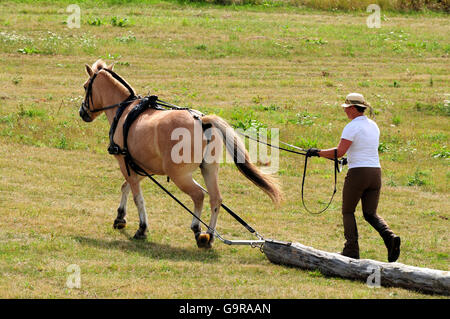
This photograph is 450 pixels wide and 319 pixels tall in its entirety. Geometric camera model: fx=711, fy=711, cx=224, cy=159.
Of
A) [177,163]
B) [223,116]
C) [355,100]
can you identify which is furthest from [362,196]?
[223,116]

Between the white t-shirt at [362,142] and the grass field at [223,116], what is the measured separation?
1567 mm

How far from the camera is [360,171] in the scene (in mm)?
9133

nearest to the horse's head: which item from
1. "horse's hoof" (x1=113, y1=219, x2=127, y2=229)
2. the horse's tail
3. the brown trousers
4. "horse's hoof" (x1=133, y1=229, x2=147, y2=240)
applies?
"horse's hoof" (x1=113, y1=219, x2=127, y2=229)

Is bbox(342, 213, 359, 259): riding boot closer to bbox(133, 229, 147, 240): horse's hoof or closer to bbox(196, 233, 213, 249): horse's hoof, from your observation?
bbox(196, 233, 213, 249): horse's hoof

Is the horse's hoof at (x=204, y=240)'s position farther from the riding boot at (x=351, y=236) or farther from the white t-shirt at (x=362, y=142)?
the white t-shirt at (x=362, y=142)

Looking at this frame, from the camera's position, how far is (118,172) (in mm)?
15070

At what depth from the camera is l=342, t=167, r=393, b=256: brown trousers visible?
913 centimetres

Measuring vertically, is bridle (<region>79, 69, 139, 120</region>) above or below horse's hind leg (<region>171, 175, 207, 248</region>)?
above

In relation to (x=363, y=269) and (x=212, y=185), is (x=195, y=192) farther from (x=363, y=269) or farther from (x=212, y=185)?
(x=363, y=269)

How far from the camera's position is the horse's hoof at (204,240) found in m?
10.2

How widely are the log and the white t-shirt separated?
1.26 m

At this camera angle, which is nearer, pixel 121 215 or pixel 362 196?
pixel 362 196

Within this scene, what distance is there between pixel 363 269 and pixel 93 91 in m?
5.48
